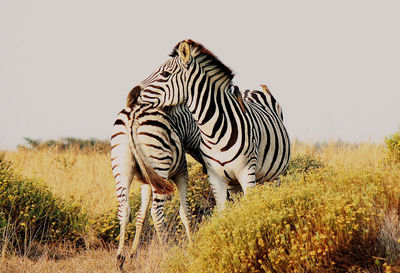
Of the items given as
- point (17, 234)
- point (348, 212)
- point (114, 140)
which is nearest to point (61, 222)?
point (17, 234)

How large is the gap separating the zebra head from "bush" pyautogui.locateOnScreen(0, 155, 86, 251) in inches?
129

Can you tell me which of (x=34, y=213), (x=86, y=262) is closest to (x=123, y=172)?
(x=86, y=262)

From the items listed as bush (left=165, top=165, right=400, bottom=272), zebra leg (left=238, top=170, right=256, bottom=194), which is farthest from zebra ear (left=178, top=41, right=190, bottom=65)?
bush (left=165, top=165, right=400, bottom=272)

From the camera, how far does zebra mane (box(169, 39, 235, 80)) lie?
6.51 m

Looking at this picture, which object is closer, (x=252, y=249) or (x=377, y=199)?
(x=252, y=249)

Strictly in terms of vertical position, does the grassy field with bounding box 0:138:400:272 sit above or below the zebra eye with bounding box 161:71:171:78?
below

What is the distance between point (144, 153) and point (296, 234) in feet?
9.34

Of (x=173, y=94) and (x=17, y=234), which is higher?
(x=173, y=94)

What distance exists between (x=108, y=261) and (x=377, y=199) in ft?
13.8

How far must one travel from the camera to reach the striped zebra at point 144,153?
6.61 m

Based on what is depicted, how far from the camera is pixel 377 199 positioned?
5.14 m

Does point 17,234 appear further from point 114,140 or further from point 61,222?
point 114,140

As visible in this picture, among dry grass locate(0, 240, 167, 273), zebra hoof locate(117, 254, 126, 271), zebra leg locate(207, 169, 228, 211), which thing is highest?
zebra leg locate(207, 169, 228, 211)

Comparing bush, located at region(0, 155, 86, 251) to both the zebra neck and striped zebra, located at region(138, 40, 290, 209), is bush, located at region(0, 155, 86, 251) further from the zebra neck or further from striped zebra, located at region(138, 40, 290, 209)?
A: the zebra neck
